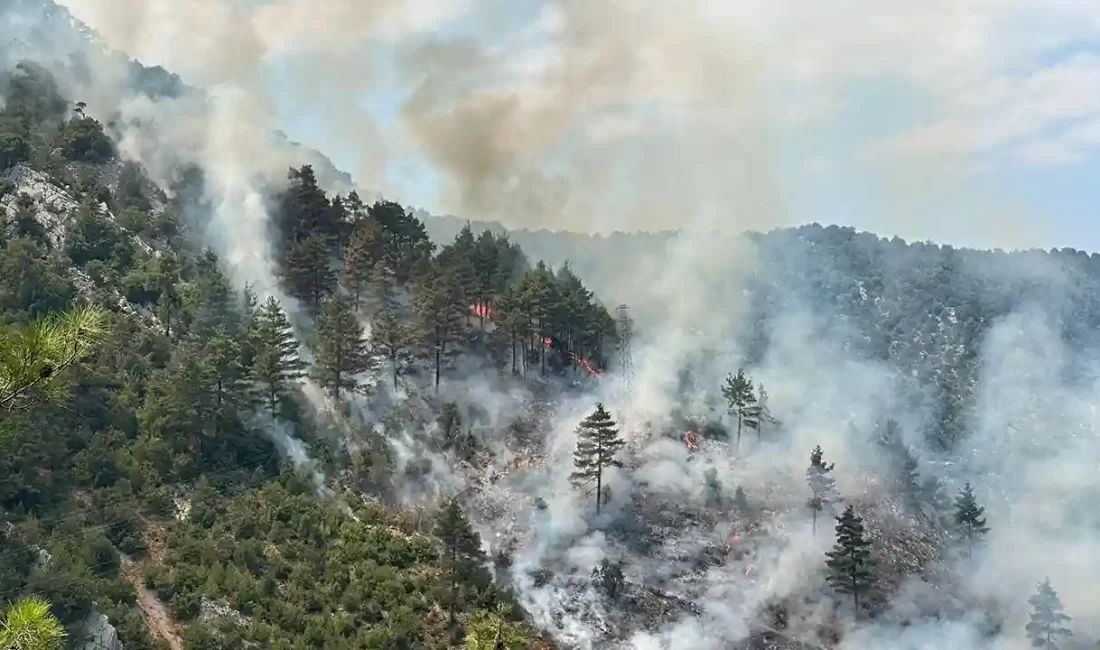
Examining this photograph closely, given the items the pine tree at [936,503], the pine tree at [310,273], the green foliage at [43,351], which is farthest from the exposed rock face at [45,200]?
the pine tree at [936,503]

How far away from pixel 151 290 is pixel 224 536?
2377cm

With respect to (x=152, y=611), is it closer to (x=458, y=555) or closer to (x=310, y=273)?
(x=458, y=555)

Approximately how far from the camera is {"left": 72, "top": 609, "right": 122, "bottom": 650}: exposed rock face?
1331 inches

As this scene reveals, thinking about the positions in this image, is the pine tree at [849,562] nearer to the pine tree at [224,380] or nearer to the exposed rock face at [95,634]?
the pine tree at [224,380]

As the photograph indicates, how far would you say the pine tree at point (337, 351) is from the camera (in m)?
61.3

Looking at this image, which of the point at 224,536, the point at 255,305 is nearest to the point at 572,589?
the point at 224,536

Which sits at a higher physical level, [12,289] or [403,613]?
[12,289]

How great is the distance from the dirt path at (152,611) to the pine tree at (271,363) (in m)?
14.7

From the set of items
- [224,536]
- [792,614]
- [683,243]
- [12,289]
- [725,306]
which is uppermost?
[683,243]

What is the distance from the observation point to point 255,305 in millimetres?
65562

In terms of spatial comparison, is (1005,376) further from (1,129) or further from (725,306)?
(1,129)

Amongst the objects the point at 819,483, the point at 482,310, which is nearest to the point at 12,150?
the point at 482,310

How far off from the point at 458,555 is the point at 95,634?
20250mm

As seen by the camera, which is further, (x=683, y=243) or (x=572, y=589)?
(x=683, y=243)
